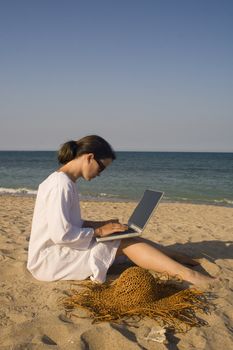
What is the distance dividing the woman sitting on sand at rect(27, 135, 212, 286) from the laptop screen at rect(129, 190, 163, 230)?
8.0 inches

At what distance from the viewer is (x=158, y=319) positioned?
3.23 metres

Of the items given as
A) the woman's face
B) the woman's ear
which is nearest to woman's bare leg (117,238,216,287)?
the woman's face

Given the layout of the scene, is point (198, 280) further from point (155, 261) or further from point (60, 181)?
point (60, 181)

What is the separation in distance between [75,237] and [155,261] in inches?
33.3

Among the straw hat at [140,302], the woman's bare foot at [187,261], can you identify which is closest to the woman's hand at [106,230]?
the straw hat at [140,302]

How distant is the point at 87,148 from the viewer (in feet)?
12.3

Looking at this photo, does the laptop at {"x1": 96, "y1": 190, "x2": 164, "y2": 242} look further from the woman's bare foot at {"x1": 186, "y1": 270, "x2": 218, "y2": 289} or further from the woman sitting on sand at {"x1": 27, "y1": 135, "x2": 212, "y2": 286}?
the woman's bare foot at {"x1": 186, "y1": 270, "x2": 218, "y2": 289}

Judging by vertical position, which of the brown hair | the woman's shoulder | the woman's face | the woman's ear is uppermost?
the brown hair

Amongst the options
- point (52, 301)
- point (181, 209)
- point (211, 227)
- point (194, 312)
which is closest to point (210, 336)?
point (194, 312)

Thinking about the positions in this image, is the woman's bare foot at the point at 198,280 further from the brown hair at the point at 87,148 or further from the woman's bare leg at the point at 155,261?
the brown hair at the point at 87,148

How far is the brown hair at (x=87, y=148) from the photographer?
3.74 meters

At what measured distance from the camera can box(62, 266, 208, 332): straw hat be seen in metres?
3.23

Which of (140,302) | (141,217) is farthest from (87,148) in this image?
(140,302)

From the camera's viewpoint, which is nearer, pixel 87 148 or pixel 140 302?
pixel 140 302
